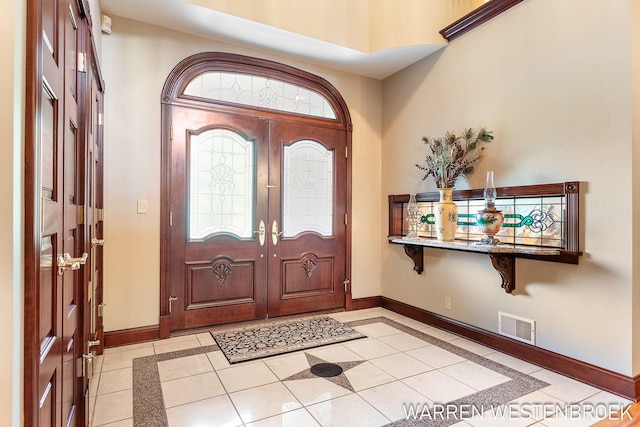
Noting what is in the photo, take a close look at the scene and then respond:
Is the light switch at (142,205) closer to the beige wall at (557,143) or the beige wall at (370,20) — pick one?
the beige wall at (370,20)

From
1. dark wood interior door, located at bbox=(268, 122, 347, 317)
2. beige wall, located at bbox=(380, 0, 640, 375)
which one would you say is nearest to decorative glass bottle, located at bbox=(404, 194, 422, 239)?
beige wall, located at bbox=(380, 0, 640, 375)

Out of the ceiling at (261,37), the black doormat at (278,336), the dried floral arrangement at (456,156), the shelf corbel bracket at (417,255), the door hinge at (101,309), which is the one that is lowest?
the black doormat at (278,336)

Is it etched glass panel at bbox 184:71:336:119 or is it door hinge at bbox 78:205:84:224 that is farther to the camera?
etched glass panel at bbox 184:71:336:119

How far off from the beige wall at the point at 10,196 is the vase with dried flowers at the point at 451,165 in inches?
117

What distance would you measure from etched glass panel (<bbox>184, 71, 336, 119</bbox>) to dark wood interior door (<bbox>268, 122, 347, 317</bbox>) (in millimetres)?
217

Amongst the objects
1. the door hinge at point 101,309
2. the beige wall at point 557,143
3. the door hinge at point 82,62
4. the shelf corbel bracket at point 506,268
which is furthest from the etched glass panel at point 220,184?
the shelf corbel bracket at point 506,268

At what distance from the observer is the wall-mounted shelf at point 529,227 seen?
2465 millimetres

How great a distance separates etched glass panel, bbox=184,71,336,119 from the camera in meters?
3.45

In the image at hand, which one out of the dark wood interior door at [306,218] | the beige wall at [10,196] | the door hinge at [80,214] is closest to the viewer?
the beige wall at [10,196]

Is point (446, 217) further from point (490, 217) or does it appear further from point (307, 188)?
point (307, 188)

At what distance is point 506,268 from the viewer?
283cm

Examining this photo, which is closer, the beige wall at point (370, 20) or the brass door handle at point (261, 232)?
the beige wall at point (370, 20)

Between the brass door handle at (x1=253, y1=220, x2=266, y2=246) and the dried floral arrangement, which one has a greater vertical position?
the dried floral arrangement

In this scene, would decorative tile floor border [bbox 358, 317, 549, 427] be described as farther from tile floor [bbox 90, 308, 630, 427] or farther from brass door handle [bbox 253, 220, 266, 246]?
brass door handle [bbox 253, 220, 266, 246]
